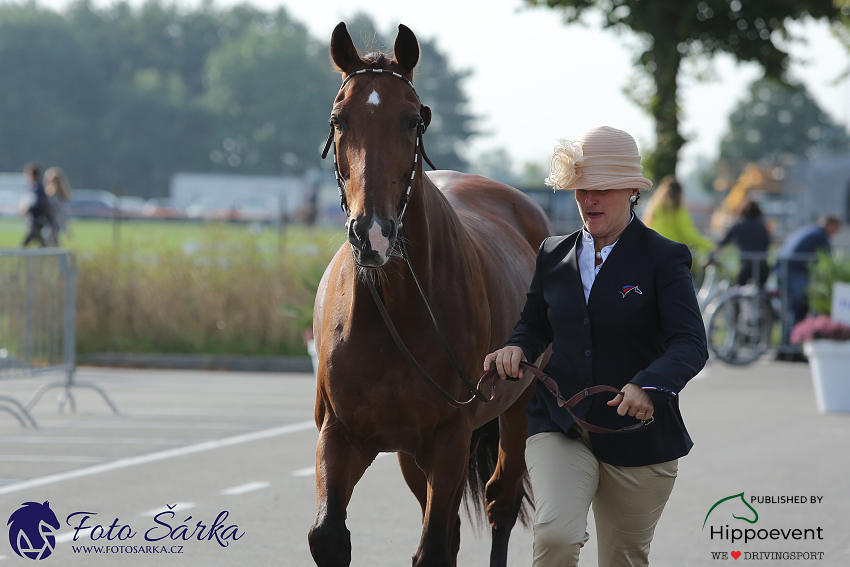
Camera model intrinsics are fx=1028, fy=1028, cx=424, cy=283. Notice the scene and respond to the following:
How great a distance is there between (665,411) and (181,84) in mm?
110445

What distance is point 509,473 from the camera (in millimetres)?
5297

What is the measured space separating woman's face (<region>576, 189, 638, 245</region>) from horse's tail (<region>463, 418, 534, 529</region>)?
202cm

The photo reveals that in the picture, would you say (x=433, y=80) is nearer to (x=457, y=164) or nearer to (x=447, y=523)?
(x=457, y=164)

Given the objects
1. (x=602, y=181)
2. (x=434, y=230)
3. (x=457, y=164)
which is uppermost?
(x=602, y=181)

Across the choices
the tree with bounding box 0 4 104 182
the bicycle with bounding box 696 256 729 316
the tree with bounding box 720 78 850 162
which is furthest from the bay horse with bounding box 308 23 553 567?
the tree with bounding box 720 78 850 162

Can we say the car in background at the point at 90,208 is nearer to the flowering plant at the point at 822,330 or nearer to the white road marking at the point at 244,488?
the flowering plant at the point at 822,330

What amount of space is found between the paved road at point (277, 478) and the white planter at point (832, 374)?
22 centimetres

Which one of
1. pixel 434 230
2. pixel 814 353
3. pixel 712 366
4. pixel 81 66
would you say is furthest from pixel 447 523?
pixel 81 66

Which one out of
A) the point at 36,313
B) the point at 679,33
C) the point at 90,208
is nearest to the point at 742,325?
the point at 679,33

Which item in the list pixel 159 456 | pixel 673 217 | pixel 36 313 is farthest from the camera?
pixel 673 217

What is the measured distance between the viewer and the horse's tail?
17.7 ft

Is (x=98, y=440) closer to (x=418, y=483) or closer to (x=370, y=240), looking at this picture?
(x=418, y=483)

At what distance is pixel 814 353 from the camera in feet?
34.2

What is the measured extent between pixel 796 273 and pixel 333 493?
11558mm
